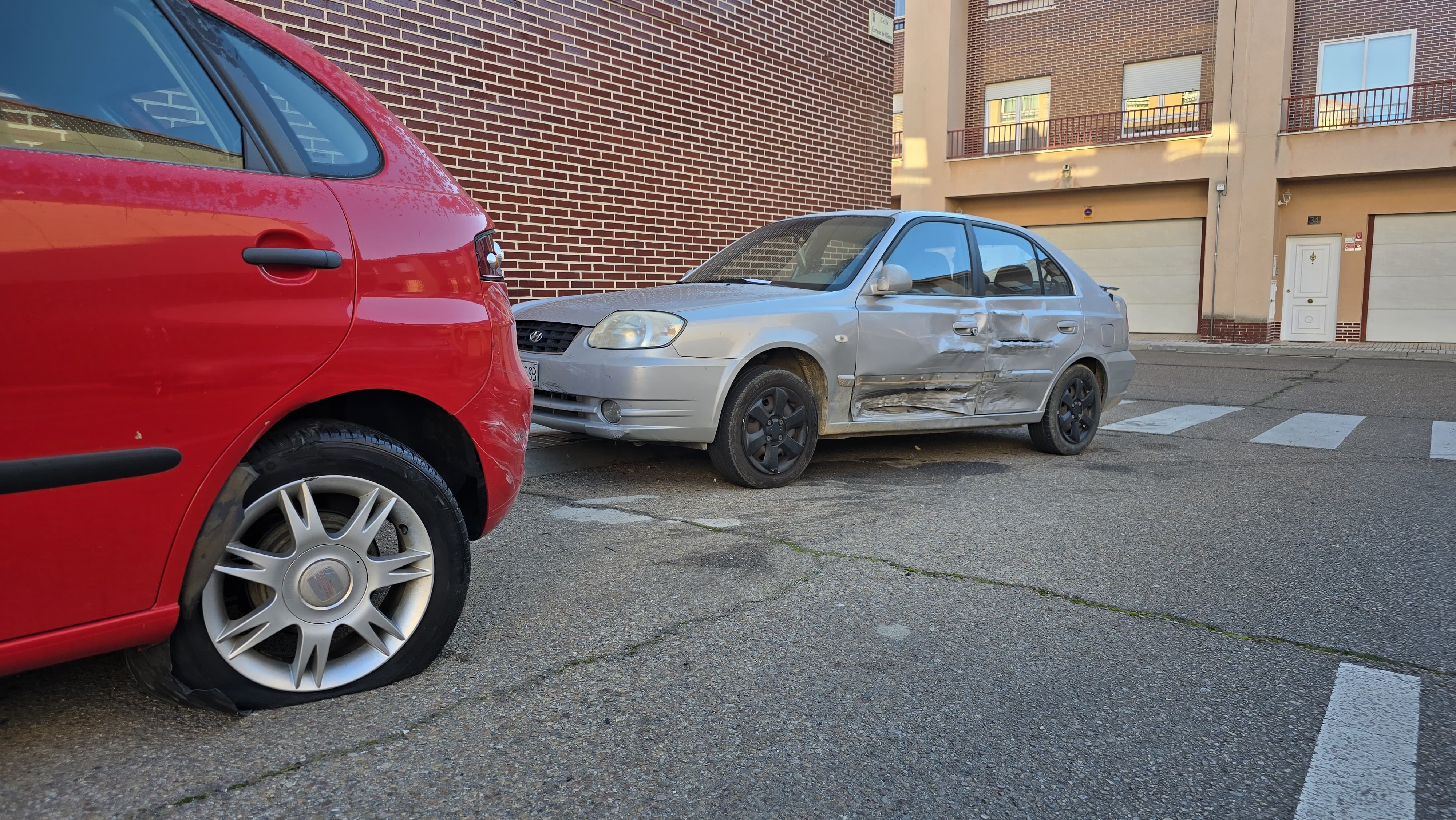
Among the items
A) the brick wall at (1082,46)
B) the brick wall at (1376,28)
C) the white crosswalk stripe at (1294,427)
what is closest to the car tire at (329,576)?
the white crosswalk stripe at (1294,427)

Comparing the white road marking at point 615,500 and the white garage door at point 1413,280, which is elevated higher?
the white garage door at point 1413,280

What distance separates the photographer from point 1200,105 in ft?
75.1

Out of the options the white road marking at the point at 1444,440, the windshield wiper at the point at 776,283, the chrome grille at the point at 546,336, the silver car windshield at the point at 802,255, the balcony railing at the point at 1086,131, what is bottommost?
the white road marking at the point at 1444,440

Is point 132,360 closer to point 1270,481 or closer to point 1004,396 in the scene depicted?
point 1004,396

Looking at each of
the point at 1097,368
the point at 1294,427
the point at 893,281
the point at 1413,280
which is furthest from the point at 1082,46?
the point at 893,281

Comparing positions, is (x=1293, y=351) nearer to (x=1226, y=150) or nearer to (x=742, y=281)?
(x=1226, y=150)

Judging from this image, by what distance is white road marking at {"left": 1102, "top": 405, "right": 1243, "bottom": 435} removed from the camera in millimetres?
8367

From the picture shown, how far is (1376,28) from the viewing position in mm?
21328

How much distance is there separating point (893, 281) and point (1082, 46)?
2194cm

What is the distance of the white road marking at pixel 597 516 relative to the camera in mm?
4617

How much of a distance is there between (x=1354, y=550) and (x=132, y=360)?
4570 mm

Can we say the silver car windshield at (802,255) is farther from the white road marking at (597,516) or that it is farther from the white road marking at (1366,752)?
the white road marking at (1366,752)

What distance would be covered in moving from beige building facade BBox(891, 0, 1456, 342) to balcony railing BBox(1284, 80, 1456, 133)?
0.04 m

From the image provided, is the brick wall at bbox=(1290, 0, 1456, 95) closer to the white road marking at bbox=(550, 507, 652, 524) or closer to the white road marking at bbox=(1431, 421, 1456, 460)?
the white road marking at bbox=(1431, 421, 1456, 460)
